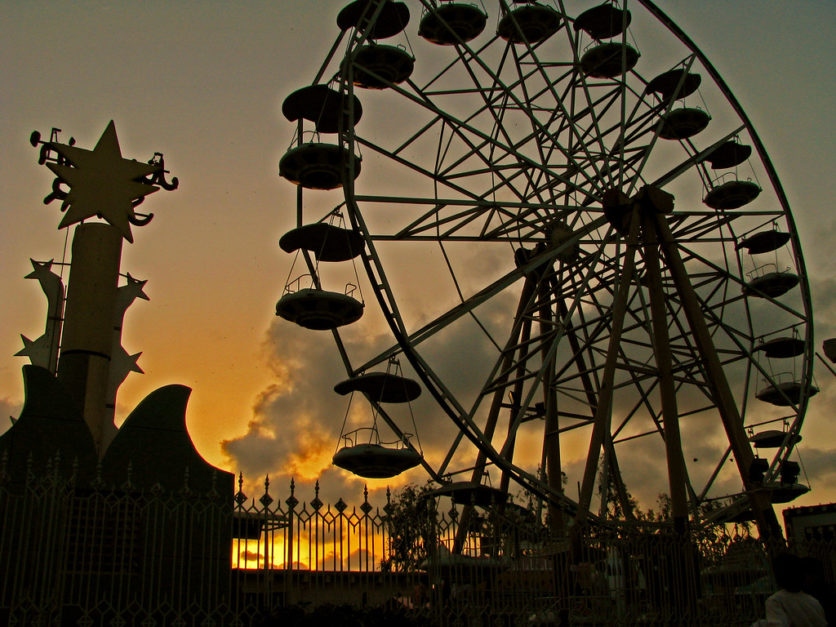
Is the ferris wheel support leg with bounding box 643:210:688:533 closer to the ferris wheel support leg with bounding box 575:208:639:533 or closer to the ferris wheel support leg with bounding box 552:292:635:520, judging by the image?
the ferris wheel support leg with bounding box 575:208:639:533

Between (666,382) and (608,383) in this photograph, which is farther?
(666,382)

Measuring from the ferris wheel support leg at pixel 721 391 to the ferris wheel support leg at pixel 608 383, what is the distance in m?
0.87

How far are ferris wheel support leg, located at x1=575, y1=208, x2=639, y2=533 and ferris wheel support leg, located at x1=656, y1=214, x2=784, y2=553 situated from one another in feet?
2.86

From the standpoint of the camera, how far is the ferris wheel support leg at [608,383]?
1769cm

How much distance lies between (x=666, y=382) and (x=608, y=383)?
1259 mm

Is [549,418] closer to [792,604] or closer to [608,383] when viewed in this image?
[608,383]

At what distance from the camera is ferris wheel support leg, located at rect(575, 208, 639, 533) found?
17688 millimetres

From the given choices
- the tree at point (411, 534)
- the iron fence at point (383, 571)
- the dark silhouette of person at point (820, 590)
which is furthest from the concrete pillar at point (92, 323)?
the dark silhouette of person at point (820, 590)

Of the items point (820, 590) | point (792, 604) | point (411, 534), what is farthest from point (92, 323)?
point (792, 604)

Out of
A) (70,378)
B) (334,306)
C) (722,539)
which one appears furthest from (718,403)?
(70,378)

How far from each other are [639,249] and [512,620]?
1078 cm

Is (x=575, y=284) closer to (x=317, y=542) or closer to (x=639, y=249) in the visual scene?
(x=639, y=249)

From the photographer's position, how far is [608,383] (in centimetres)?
1836

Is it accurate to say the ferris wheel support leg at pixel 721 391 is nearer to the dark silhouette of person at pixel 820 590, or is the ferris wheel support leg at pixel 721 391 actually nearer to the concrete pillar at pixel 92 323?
the dark silhouette of person at pixel 820 590
